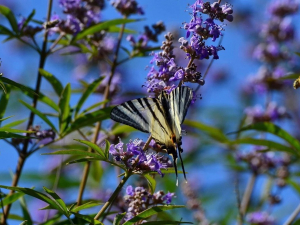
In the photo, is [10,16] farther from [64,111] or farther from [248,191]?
[248,191]

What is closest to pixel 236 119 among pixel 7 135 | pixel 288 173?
pixel 288 173

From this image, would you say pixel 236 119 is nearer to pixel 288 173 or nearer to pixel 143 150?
pixel 288 173

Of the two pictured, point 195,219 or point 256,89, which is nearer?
point 195,219

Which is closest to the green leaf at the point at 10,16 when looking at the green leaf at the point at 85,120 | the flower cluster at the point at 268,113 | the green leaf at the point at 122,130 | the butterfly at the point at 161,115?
the green leaf at the point at 85,120

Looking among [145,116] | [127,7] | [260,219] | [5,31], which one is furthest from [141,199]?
[260,219]

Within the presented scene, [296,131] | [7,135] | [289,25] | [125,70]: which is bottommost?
[7,135]

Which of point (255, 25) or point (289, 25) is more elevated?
point (255, 25)

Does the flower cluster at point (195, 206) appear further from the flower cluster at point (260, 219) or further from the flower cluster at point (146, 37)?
the flower cluster at point (146, 37)

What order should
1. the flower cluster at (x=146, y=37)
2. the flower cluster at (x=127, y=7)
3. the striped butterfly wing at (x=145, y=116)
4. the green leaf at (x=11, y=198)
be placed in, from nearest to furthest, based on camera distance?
1. the striped butterfly wing at (x=145, y=116)
2. the green leaf at (x=11, y=198)
3. the flower cluster at (x=146, y=37)
4. the flower cluster at (x=127, y=7)
